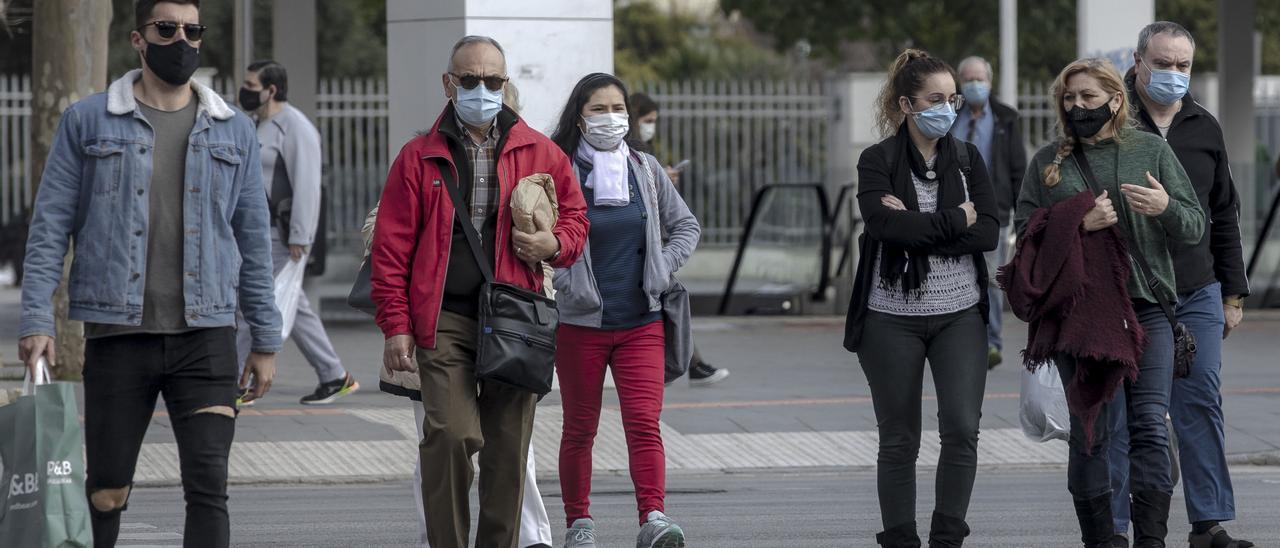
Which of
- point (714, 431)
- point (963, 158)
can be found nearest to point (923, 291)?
point (963, 158)

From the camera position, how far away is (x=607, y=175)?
7.18 meters

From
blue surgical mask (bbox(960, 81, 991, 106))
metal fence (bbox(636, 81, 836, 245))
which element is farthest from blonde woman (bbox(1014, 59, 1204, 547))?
metal fence (bbox(636, 81, 836, 245))

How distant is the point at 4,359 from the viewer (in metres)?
14.7

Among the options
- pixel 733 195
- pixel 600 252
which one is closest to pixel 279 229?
pixel 600 252

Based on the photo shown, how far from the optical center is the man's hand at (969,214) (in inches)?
255


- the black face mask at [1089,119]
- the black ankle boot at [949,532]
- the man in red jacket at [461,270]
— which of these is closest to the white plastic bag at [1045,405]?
the black ankle boot at [949,532]

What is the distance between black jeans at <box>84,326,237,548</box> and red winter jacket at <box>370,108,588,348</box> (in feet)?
1.87

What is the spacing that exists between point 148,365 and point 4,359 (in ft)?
31.5

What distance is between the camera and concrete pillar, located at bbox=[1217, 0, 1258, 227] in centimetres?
2317

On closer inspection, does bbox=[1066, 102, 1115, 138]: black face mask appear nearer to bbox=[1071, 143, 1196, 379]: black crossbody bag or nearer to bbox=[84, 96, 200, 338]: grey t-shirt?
bbox=[1071, 143, 1196, 379]: black crossbody bag

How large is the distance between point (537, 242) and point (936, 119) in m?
1.39

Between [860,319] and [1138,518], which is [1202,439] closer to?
[1138,518]

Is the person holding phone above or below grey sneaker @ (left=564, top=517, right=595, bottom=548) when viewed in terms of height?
above

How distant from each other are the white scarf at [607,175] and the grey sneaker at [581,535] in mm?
1097
